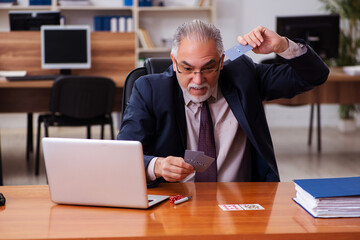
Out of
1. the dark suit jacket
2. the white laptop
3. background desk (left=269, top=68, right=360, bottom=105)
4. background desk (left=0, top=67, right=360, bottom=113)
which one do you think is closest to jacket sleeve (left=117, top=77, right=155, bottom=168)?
the dark suit jacket

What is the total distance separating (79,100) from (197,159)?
2584mm

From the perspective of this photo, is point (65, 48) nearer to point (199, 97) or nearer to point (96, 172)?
point (199, 97)

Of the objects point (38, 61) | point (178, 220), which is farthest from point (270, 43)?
point (38, 61)

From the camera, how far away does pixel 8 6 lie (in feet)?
19.1

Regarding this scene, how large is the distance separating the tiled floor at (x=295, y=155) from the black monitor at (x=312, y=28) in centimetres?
94

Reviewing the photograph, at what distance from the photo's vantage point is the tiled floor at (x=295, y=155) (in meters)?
4.10

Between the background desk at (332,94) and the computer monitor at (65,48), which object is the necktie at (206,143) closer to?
the background desk at (332,94)

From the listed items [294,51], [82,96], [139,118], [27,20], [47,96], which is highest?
[294,51]

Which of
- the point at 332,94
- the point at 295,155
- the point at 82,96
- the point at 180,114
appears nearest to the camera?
the point at 180,114

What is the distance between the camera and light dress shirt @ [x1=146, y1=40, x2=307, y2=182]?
1.79 m

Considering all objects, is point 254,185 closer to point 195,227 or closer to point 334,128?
point 195,227

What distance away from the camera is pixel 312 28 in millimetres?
4410

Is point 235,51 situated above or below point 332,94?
above

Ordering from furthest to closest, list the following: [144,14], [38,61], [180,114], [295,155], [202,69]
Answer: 1. [144,14]
2. [295,155]
3. [38,61]
4. [180,114]
5. [202,69]
